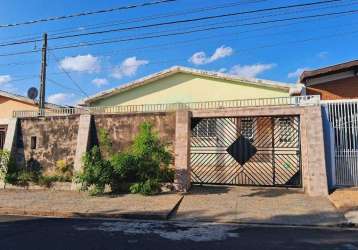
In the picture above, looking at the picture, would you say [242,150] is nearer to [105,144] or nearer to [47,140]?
[105,144]

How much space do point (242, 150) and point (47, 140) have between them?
7.70 meters

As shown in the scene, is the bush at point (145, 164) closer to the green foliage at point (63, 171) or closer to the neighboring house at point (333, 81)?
the green foliage at point (63, 171)

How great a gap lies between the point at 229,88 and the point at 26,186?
1057cm

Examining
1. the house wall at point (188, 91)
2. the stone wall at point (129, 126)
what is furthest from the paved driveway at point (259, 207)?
the house wall at point (188, 91)

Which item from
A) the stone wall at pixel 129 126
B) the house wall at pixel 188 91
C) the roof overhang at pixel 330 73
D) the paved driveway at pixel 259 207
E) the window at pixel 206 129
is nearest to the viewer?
the paved driveway at pixel 259 207

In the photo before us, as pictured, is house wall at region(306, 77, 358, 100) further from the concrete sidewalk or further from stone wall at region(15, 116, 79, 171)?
stone wall at region(15, 116, 79, 171)

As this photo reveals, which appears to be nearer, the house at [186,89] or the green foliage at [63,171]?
the green foliage at [63,171]

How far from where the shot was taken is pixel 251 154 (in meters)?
13.4

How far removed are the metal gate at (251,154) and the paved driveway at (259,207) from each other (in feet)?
3.87

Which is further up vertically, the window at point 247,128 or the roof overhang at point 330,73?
the roof overhang at point 330,73

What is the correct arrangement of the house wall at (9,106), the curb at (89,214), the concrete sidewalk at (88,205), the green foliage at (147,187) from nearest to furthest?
1. the curb at (89,214)
2. the concrete sidewalk at (88,205)
3. the green foliage at (147,187)
4. the house wall at (9,106)

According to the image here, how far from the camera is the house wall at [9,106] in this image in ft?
86.3

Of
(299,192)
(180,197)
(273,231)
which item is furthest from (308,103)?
(273,231)

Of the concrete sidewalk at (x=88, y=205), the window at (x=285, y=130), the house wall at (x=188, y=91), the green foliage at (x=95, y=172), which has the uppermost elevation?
the house wall at (x=188, y=91)
